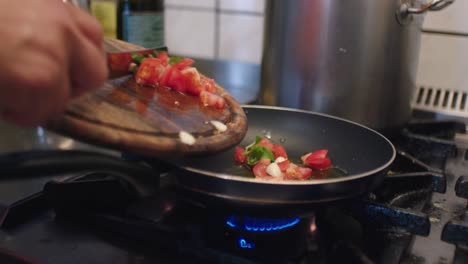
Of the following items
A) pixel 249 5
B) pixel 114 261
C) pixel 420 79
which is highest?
pixel 249 5

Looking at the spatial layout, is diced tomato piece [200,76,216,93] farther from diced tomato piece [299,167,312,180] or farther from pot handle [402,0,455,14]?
pot handle [402,0,455,14]

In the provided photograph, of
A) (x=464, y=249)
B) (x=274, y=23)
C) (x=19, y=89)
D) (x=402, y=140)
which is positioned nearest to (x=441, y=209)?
Answer: (x=464, y=249)

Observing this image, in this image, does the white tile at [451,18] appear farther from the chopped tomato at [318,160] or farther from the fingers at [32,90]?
the fingers at [32,90]

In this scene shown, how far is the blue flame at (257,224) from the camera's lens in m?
0.47

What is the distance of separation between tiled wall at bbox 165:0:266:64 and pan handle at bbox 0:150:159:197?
0.61m

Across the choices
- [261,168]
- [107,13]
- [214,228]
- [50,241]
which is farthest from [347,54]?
[107,13]

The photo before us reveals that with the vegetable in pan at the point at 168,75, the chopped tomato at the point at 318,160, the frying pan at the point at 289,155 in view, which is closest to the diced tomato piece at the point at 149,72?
the vegetable in pan at the point at 168,75

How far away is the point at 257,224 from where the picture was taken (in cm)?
48

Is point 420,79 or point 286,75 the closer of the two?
point 286,75

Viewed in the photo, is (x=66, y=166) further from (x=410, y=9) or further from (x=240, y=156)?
(x=410, y=9)

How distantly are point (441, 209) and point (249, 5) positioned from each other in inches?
21.8

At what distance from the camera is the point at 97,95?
0.44 m

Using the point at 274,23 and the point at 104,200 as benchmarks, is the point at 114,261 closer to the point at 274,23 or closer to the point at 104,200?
the point at 104,200

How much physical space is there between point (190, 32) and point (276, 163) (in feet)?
1.83
